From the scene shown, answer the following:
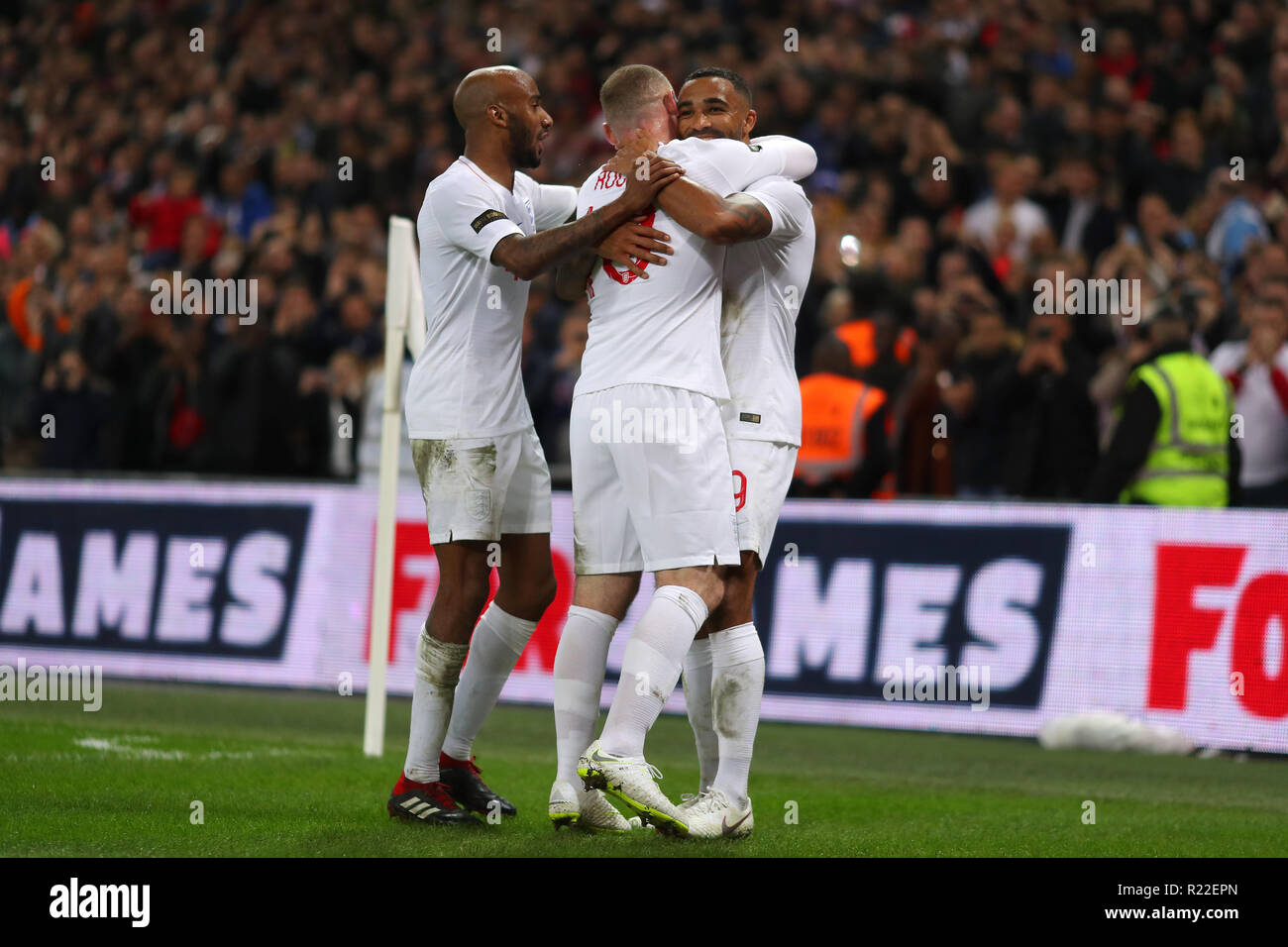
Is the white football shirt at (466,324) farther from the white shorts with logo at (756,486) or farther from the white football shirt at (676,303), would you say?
the white shorts with logo at (756,486)

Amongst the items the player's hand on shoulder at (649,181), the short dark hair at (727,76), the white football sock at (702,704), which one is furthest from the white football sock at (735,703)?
the short dark hair at (727,76)

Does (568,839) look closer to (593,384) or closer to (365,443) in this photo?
(593,384)

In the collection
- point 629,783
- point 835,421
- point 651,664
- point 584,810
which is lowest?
point 584,810

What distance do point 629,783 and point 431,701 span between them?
124 centimetres

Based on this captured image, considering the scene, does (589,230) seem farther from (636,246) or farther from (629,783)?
(629,783)

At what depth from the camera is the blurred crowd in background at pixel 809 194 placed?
38.2 ft

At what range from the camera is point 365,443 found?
43.1 ft

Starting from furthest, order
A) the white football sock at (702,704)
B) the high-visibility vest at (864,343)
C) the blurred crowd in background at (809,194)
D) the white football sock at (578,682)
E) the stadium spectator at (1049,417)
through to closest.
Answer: the high-visibility vest at (864,343) < the blurred crowd in background at (809,194) < the stadium spectator at (1049,417) < the white football sock at (702,704) < the white football sock at (578,682)

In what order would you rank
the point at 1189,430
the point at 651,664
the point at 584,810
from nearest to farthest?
the point at 651,664 < the point at 584,810 < the point at 1189,430

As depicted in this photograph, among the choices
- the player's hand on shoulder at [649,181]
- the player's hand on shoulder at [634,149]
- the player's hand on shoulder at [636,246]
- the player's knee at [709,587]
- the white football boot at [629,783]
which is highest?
the player's hand on shoulder at [634,149]

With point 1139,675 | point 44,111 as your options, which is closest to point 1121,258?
point 1139,675

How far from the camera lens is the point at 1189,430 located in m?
9.83

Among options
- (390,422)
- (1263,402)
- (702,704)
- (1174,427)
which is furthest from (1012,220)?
(702,704)

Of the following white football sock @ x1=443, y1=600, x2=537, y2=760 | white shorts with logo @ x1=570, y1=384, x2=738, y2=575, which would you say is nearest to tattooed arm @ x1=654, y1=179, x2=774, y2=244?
white shorts with logo @ x1=570, y1=384, x2=738, y2=575
